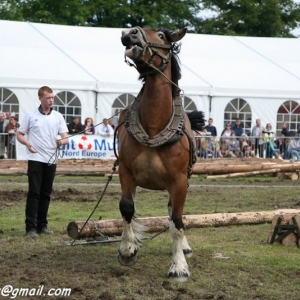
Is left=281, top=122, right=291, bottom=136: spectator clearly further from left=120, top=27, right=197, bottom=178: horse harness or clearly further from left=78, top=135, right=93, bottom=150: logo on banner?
left=120, top=27, right=197, bottom=178: horse harness

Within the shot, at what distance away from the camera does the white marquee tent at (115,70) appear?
87.1 ft

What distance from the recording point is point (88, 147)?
24.6 m

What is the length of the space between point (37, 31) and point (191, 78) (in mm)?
6059

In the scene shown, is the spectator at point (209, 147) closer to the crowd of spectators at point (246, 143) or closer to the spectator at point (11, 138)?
the crowd of spectators at point (246, 143)

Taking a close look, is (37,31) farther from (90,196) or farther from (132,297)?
(132,297)

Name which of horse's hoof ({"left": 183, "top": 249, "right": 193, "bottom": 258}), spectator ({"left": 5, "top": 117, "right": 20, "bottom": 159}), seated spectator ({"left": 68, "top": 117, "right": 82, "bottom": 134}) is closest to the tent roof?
seated spectator ({"left": 68, "top": 117, "right": 82, "bottom": 134})

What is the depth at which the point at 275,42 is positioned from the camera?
3388 cm

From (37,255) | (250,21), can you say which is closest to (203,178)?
(37,255)

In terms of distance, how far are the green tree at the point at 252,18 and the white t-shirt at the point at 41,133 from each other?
1541 inches

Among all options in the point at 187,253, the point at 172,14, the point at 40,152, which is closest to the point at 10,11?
the point at 172,14

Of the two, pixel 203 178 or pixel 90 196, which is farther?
pixel 203 178

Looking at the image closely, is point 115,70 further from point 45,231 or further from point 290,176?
point 45,231

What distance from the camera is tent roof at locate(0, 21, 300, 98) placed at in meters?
26.7

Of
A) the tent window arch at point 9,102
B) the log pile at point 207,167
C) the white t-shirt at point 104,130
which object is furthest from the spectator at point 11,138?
the white t-shirt at point 104,130
